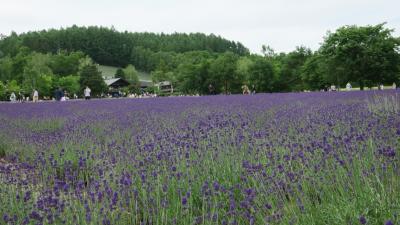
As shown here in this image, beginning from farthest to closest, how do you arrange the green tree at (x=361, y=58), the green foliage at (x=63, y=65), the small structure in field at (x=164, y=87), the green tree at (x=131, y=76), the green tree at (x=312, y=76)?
1. the green tree at (x=131, y=76)
2. the green foliage at (x=63, y=65)
3. the small structure in field at (x=164, y=87)
4. the green tree at (x=312, y=76)
5. the green tree at (x=361, y=58)

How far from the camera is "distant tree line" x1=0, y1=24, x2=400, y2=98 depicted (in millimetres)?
36350

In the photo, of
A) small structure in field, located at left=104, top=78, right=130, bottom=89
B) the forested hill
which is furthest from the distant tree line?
small structure in field, located at left=104, top=78, right=130, bottom=89

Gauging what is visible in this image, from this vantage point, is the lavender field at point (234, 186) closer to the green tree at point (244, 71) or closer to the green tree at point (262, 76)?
the green tree at point (262, 76)

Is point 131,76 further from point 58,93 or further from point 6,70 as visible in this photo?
point 58,93

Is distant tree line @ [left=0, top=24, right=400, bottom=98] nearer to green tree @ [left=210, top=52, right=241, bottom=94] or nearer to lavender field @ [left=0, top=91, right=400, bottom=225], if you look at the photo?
green tree @ [left=210, top=52, right=241, bottom=94]

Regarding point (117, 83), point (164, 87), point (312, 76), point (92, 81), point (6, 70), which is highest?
point (6, 70)

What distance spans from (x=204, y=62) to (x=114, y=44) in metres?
60.3

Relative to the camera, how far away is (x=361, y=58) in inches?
1401

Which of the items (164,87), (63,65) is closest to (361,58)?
(63,65)

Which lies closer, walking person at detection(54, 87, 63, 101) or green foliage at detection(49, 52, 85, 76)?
walking person at detection(54, 87, 63, 101)

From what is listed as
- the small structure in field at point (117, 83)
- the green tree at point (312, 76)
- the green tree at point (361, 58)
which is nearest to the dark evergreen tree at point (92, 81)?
the small structure in field at point (117, 83)

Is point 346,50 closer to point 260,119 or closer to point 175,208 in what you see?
point 260,119

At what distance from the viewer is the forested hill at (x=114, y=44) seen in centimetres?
10856

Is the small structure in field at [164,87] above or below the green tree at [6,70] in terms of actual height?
below
